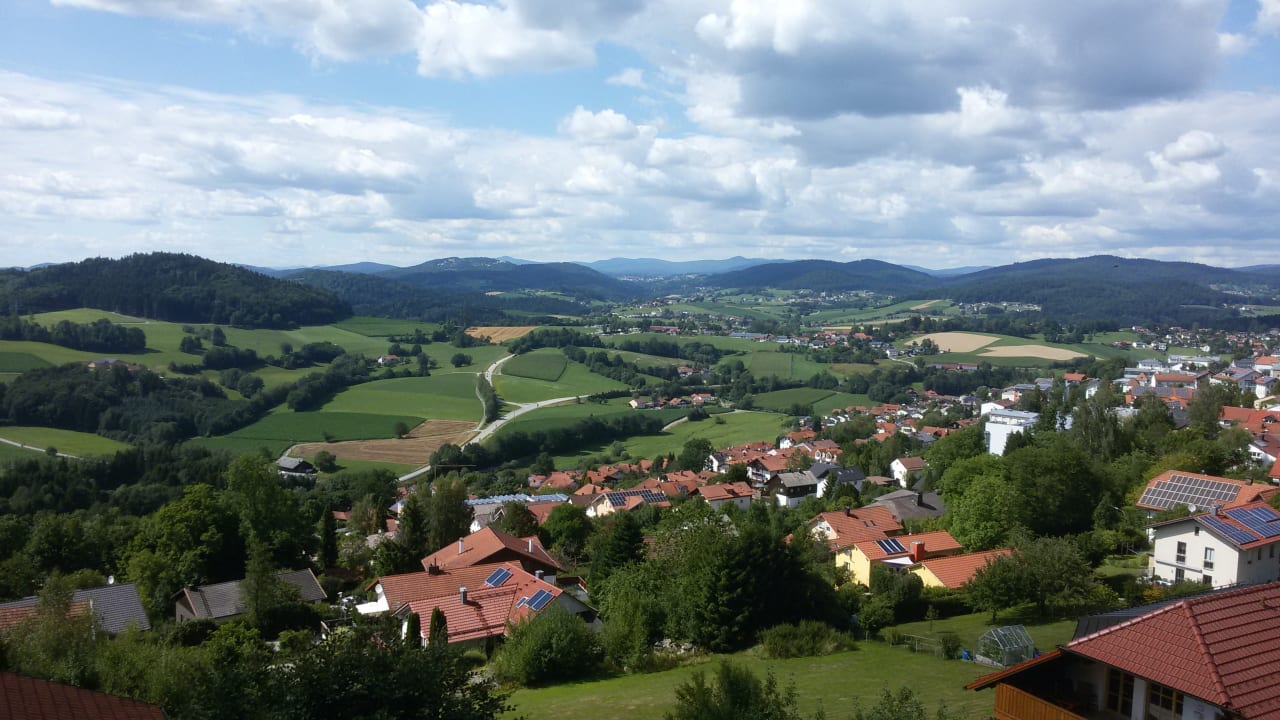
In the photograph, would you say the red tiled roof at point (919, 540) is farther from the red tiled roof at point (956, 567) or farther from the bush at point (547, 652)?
the bush at point (547, 652)

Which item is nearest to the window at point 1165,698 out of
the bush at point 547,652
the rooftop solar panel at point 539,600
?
the bush at point 547,652

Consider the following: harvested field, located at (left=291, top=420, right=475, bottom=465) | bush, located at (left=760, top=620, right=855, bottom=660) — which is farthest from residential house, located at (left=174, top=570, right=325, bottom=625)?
harvested field, located at (left=291, top=420, right=475, bottom=465)

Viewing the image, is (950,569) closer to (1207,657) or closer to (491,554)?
(491,554)

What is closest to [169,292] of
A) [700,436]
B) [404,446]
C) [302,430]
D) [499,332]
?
[499,332]

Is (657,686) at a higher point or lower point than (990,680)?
lower

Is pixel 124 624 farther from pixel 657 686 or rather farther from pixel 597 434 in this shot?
pixel 597 434

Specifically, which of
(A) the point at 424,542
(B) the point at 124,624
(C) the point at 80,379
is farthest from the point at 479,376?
(B) the point at 124,624
